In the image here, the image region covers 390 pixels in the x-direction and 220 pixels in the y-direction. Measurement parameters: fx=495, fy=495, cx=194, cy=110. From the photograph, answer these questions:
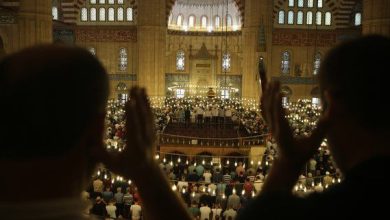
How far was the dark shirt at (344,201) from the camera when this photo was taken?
4.09ft

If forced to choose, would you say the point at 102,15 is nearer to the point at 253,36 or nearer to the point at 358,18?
the point at 253,36

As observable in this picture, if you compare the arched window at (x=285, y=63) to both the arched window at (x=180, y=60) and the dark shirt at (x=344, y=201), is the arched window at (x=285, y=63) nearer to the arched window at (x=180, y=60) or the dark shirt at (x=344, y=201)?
the arched window at (x=180, y=60)

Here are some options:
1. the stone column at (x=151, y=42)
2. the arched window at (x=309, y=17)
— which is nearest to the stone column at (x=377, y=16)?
the arched window at (x=309, y=17)

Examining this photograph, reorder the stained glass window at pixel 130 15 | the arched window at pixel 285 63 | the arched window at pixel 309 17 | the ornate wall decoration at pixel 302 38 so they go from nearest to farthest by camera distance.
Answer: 1. the ornate wall decoration at pixel 302 38
2. the arched window at pixel 285 63
3. the arched window at pixel 309 17
4. the stained glass window at pixel 130 15

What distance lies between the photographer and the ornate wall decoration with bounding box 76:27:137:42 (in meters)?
36.6

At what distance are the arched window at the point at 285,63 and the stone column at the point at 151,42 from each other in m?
9.06

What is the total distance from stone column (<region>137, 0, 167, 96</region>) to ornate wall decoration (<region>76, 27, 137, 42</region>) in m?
2.77

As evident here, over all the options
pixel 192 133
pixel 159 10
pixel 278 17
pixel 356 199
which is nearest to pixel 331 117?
pixel 356 199

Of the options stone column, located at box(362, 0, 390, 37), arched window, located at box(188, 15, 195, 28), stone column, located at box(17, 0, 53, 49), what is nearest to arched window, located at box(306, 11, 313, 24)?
arched window, located at box(188, 15, 195, 28)

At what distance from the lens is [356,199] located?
1.26 metres

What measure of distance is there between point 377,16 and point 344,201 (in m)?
22.2

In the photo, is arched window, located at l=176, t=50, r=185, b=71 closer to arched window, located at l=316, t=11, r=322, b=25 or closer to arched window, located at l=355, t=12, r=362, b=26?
arched window, located at l=316, t=11, r=322, b=25

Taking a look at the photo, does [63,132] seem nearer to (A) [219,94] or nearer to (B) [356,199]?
(B) [356,199]

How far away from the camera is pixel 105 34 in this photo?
121 ft
